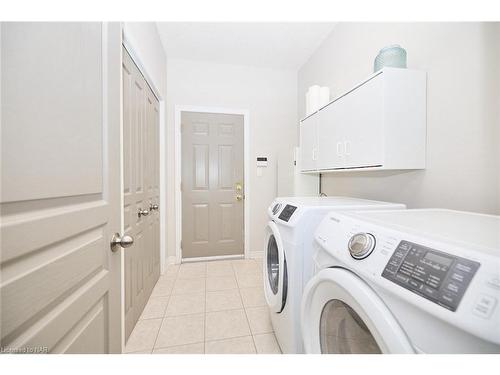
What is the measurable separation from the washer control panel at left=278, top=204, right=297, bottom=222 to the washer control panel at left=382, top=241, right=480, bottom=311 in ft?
2.08

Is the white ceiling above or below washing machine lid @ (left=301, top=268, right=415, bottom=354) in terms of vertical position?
above

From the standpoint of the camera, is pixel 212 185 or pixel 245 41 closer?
pixel 245 41

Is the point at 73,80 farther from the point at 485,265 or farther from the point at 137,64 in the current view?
the point at 137,64

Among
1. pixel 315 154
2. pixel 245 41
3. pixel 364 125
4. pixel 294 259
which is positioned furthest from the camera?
pixel 245 41

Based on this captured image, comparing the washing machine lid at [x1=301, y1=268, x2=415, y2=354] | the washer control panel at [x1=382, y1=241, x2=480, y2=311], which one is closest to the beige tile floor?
the washing machine lid at [x1=301, y1=268, x2=415, y2=354]

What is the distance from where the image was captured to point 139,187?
171cm

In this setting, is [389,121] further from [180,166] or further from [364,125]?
[180,166]

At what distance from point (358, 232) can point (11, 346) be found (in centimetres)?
92

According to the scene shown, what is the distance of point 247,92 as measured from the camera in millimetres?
2938

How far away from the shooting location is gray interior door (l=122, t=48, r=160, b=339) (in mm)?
1447

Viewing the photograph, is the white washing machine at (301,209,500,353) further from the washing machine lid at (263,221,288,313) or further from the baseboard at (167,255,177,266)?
the baseboard at (167,255,177,266)

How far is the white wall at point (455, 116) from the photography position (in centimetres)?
97

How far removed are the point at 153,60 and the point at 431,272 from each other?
2.50m

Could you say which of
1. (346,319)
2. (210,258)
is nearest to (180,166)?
(210,258)
